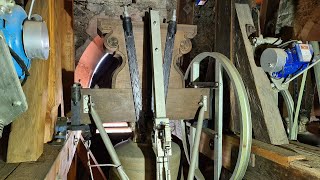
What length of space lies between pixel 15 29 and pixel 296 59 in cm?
138

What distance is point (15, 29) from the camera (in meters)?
0.74

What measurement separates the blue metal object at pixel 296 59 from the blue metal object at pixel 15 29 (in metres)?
1.29

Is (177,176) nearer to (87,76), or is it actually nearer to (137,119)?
(137,119)

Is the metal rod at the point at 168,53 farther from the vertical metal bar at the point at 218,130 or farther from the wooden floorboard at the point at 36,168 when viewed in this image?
the wooden floorboard at the point at 36,168

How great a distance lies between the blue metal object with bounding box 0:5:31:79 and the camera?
2.34 feet

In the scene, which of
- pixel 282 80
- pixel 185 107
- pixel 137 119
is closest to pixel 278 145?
pixel 282 80

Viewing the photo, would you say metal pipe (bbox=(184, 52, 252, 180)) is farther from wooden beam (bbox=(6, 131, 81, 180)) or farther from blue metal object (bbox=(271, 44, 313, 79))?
wooden beam (bbox=(6, 131, 81, 180))

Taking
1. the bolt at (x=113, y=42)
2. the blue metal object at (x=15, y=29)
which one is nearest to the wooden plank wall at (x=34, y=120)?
the blue metal object at (x=15, y=29)

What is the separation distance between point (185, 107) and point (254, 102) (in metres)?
0.41

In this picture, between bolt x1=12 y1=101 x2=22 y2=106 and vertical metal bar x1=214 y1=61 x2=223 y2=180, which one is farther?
vertical metal bar x1=214 y1=61 x2=223 y2=180

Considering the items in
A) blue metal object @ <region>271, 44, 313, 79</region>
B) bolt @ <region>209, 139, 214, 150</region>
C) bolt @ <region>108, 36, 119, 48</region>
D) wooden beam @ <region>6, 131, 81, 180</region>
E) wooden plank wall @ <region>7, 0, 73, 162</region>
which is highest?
bolt @ <region>108, 36, 119, 48</region>

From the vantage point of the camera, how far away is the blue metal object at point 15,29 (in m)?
0.71

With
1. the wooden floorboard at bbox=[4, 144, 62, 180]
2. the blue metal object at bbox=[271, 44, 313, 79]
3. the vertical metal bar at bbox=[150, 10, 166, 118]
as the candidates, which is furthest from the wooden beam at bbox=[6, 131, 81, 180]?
the blue metal object at bbox=[271, 44, 313, 79]

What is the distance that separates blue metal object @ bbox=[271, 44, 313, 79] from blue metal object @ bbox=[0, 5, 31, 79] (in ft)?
4.25
